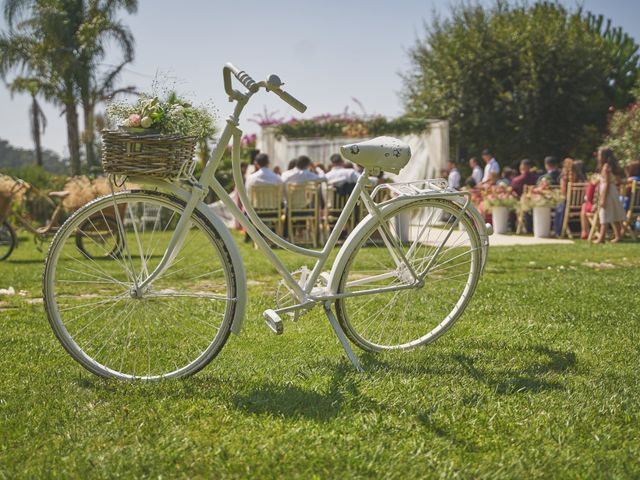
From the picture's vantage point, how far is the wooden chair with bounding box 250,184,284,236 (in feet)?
36.6

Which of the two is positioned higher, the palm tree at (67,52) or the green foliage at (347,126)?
the palm tree at (67,52)

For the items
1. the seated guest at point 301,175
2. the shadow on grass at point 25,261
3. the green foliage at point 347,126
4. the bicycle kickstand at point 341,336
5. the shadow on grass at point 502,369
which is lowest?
the shadow on grass at point 25,261

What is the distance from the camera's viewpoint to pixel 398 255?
3.54 m

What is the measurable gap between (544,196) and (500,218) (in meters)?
1.24

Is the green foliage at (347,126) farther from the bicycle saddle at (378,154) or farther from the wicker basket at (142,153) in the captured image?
the wicker basket at (142,153)

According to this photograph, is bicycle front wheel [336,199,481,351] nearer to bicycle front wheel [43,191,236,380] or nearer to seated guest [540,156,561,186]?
bicycle front wheel [43,191,236,380]

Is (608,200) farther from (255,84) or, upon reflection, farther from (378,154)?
(255,84)

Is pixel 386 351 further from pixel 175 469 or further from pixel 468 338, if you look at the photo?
pixel 175 469

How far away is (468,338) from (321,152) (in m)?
15.2

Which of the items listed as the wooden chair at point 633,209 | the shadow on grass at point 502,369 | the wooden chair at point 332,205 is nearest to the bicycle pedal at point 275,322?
the shadow on grass at point 502,369

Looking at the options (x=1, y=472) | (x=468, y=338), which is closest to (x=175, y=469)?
(x=1, y=472)

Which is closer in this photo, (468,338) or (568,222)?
(468,338)

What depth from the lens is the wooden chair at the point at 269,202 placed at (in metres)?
11.2

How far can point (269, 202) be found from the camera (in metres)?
11.3
